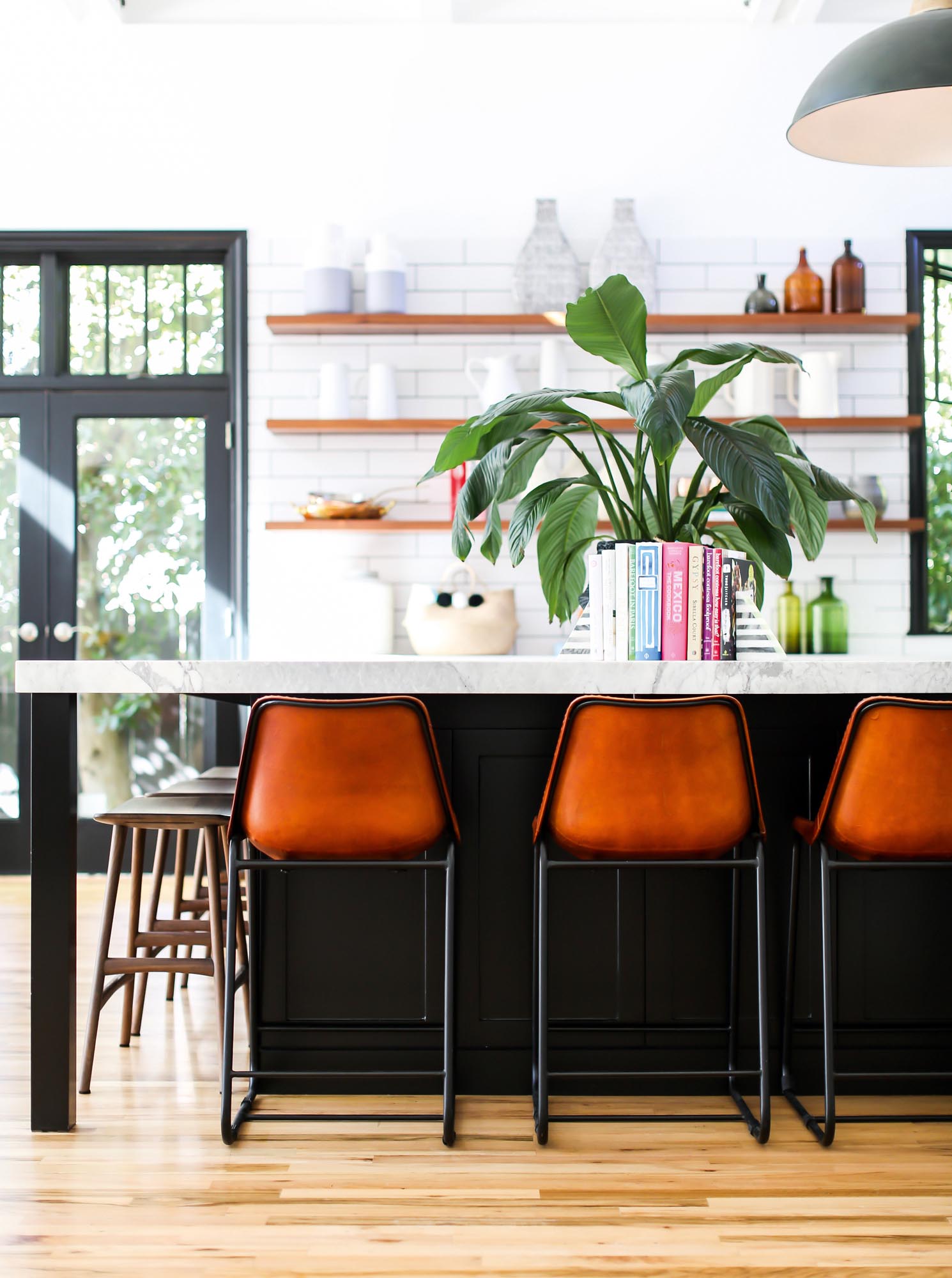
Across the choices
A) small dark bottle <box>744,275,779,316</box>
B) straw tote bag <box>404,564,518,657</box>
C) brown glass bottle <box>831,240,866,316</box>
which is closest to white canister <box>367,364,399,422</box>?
straw tote bag <box>404,564,518,657</box>

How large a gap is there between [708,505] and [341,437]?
2.27 m

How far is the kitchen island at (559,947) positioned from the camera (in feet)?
7.61

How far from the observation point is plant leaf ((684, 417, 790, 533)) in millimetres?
2342

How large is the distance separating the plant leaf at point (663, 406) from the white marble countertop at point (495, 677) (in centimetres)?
48

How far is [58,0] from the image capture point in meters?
4.38

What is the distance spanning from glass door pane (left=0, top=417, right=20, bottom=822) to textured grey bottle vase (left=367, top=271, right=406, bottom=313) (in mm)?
1696

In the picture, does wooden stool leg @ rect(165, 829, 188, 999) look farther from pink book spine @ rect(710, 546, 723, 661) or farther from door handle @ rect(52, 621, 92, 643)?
door handle @ rect(52, 621, 92, 643)

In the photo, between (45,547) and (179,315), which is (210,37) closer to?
(179,315)

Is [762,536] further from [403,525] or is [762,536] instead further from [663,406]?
[403,525]

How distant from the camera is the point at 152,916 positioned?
2.80 meters

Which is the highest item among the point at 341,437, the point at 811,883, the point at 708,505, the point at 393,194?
the point at 393,194

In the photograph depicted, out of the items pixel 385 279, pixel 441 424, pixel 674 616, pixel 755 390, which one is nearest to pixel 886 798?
pixel 674 616

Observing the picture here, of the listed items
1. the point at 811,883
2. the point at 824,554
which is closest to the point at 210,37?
the point at 824,554

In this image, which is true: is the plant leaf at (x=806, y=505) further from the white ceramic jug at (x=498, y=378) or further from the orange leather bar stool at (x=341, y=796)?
the white ceramic jug at (x=498, y=378)
